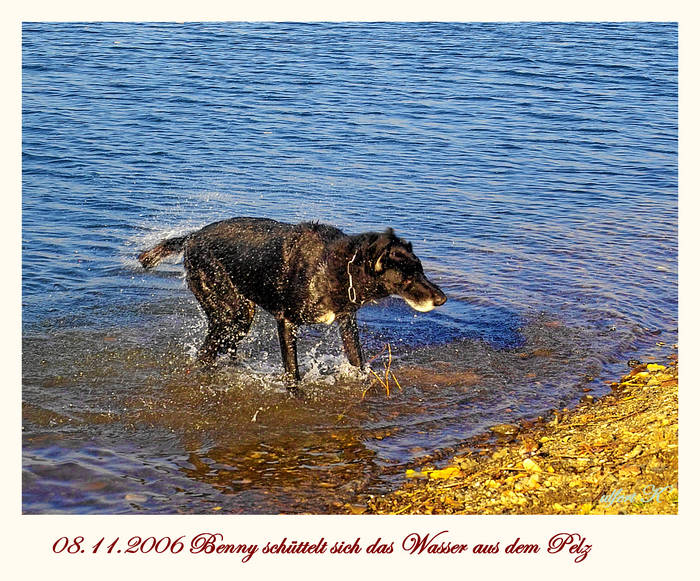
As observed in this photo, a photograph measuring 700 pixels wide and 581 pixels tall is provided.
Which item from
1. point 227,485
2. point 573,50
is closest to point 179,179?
point 227,485

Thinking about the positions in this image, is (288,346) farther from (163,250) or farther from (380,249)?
(163,250)

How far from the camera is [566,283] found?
36.5 feet

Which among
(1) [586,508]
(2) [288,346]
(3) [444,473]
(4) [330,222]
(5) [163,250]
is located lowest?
(3) [444,473]

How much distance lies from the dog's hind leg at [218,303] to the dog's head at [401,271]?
1509 mm

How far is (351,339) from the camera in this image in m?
8.18

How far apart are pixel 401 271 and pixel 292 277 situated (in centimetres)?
105

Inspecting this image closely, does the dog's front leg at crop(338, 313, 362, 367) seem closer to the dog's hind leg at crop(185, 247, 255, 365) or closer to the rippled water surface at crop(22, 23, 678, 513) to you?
the rippled water surface at crop(22, 23, 678, 513)

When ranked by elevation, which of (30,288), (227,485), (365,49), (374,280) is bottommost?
(227,485)

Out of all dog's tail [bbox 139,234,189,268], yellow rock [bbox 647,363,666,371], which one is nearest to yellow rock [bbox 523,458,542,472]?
yellow rock [bbox 647,363,666,371]

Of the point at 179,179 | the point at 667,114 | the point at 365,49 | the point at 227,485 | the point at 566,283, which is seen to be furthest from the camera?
the point at 365,49

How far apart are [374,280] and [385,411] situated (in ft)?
4.00

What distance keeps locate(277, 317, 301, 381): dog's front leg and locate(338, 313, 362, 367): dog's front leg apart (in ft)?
1.69

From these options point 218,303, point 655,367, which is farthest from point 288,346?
point 655,367
